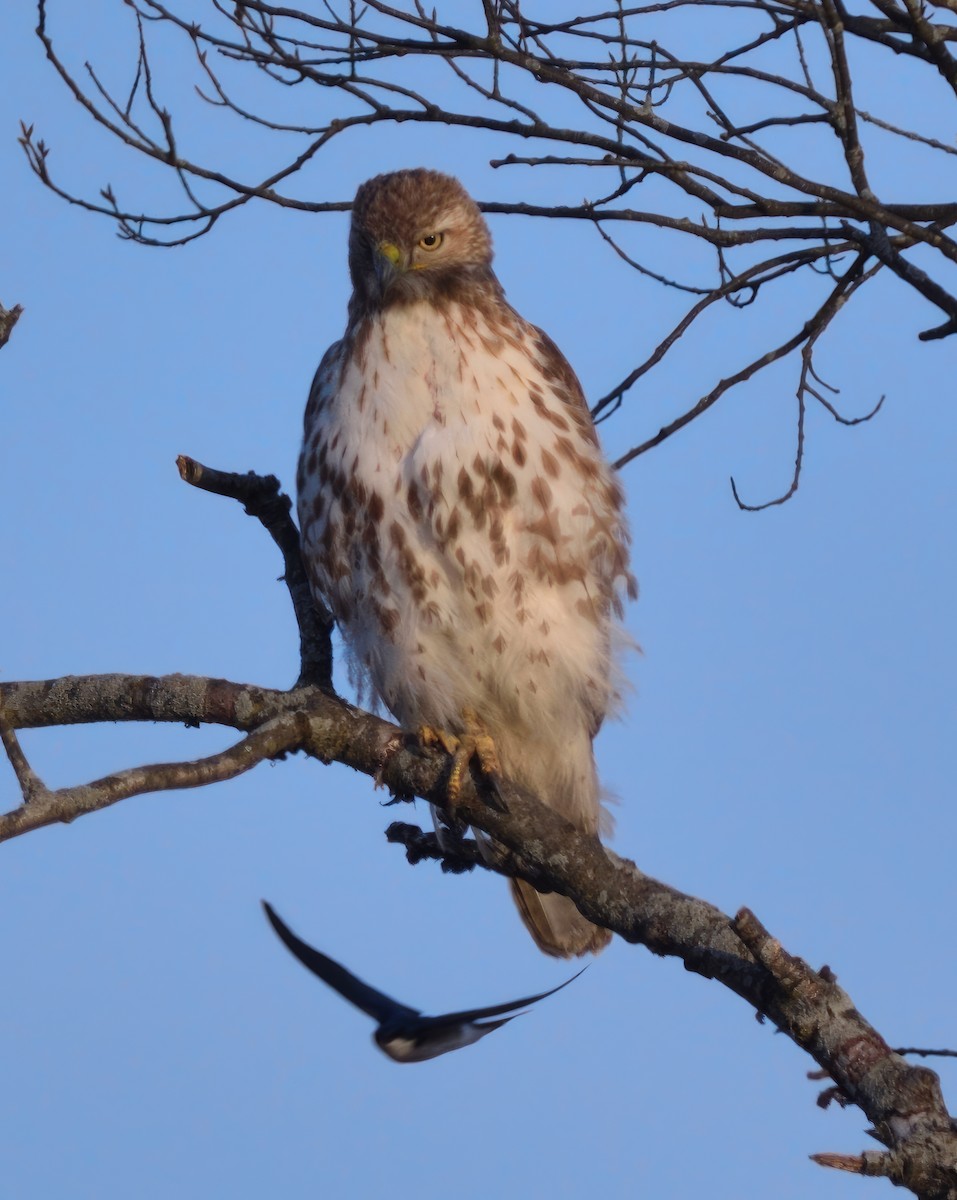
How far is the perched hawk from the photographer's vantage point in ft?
14.4

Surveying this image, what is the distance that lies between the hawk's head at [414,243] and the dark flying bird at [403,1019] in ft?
7.14

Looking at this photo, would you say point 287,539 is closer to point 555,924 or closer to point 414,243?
point 414,243

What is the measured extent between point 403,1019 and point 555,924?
6.61 feet

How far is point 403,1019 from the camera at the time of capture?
3.16 metres

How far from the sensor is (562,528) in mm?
4473

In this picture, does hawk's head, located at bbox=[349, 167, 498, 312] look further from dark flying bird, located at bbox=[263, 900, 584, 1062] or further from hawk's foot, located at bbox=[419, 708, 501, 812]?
dark flying bird, located at bbox=[263, 900, 584, 1062]

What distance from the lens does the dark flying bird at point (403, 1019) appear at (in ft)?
10.3

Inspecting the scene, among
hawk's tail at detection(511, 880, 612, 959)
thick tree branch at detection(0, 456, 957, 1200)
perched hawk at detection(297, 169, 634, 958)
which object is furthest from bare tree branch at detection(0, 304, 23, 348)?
hawk's tail at detection(511, 880, 612, 959)

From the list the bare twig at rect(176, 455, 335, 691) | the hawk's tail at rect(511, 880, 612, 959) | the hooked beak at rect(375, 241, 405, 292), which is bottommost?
the hawk's tail at rect(511, 880, 612, 959)

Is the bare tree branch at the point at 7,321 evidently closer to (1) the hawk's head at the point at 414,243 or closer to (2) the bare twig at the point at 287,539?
(2) the bare twig at the point at 287,539

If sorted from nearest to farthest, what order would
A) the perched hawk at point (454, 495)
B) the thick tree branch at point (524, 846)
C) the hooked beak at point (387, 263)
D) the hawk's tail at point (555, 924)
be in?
the thick tree branch at point (524, 846)
the perched hawk at point (454, 495)
the hooked beak at point (387, 263)
the hawk's tail at point (555, 924)

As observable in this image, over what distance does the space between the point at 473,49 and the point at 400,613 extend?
5.14 feet

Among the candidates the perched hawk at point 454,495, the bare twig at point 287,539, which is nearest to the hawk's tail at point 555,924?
the perched hawk at point 454,495

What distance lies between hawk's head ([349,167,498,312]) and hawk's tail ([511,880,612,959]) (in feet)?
6.47
